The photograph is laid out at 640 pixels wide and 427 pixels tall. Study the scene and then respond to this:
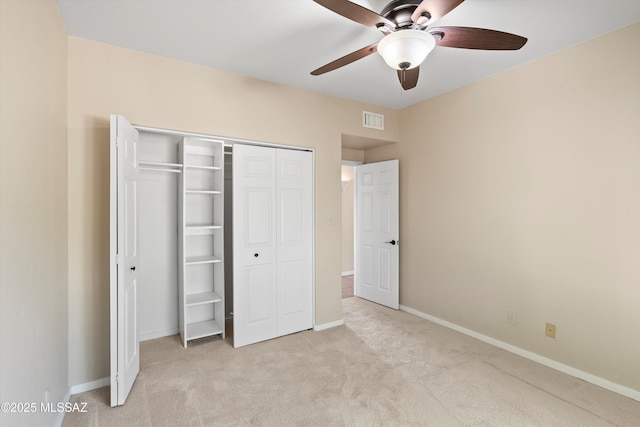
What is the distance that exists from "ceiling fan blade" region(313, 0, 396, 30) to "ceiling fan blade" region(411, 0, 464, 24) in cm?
18

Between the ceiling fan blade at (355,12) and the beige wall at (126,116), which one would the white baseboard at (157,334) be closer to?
the beige wall at (126,116)

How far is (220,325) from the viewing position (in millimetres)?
3357

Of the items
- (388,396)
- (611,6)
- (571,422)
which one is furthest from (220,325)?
(611,6)

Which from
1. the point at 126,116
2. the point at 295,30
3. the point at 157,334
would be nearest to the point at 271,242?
the point at 157,334

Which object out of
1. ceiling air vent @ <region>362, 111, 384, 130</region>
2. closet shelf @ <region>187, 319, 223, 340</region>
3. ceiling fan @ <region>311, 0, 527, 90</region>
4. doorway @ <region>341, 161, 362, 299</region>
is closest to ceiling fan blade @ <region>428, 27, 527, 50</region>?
ceiling fan @ <region>311, 0, 527, 90</region>

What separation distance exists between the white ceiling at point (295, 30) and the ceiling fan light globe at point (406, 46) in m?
0.44

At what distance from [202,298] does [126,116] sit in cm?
193

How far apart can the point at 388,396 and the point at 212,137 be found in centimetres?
280

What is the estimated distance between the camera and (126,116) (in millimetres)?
2668

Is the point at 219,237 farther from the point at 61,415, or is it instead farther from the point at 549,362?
the point at 549,362

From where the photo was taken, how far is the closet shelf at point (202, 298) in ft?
10.4

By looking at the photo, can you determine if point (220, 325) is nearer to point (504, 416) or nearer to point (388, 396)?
point (388, 396)

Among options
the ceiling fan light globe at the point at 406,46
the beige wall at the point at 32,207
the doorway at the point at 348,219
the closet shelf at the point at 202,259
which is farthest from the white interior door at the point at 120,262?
the doorway at the point at 348,219

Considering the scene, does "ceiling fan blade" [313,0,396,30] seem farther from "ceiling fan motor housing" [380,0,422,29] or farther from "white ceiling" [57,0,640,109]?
"white ceiling" [57,0,640,109]
